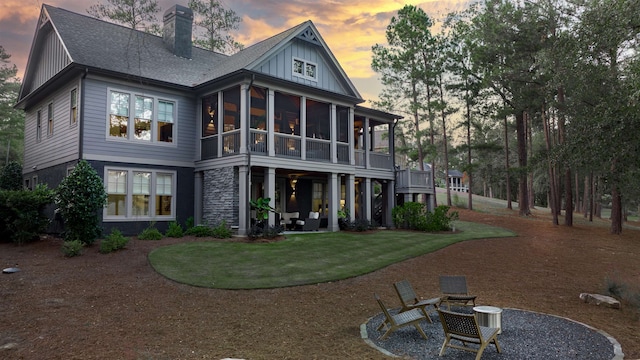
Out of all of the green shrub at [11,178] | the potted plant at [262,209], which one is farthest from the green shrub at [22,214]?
the green shrub at [11,178]

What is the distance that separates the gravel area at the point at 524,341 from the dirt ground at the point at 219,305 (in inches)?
13.9

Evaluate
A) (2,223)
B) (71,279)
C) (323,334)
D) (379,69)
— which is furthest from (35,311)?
(379,69)

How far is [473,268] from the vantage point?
12562 mm

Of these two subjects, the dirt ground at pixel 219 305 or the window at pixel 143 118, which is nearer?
the dirt ground at pixel 219 305

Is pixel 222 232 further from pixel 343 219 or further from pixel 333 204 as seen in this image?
pixel 343 219

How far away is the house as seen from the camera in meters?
15.3

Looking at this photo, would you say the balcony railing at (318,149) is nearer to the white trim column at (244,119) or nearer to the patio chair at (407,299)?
the white trim column at (244,119)

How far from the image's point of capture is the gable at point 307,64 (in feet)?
57.1

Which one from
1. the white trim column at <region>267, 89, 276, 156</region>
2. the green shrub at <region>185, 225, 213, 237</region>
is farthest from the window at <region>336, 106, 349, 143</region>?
the green shrub at <region>185, 225, 213, 237</region>

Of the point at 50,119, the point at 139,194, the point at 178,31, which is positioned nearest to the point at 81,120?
the point at 139,194

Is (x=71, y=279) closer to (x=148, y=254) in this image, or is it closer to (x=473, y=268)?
(x=148, y=254)

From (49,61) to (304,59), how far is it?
36.0 feet

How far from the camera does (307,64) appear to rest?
18.9 m

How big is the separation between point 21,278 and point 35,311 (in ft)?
9.09
